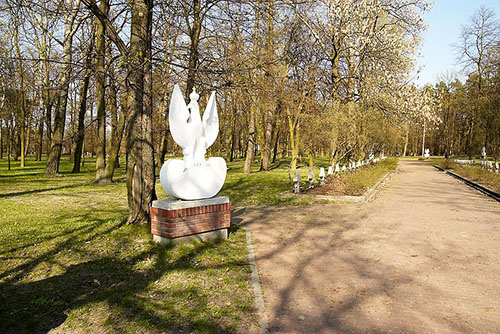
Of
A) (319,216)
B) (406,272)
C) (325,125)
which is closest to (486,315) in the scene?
(406,272)

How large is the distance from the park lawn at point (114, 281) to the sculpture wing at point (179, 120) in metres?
1.97

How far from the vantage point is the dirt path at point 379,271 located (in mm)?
4039

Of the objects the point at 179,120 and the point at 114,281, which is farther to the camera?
the point at 179,120

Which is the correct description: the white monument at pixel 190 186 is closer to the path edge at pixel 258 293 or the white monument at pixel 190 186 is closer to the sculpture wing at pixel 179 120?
the sculpture wing at pixel 179 120

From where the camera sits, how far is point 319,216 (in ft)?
33.1

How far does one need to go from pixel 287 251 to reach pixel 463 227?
5.03m

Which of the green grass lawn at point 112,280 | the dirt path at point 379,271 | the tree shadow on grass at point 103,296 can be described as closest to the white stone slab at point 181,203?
the green grass lawn at point 112,280

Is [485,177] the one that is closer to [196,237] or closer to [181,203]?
[196,237]

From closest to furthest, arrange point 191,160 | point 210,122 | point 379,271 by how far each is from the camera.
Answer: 1. point 379,271
2. point 191,160
3. point 210,122

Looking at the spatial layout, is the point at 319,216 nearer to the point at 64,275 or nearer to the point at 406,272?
the point at 406,272

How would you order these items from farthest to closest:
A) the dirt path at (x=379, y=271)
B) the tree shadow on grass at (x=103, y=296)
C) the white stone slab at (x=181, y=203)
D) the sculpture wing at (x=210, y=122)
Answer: the sculpture wing at (x=210, y=122) < the white stone slab at (x=181, y=203) < the dirt path at (x=379, y=271) < the tree shadow on grass at (x=103, y=296)

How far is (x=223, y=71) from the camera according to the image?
7.77 m

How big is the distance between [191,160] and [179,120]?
784 millimetres

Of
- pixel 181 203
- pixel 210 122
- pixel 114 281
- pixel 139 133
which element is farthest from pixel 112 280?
pixel 210 122
